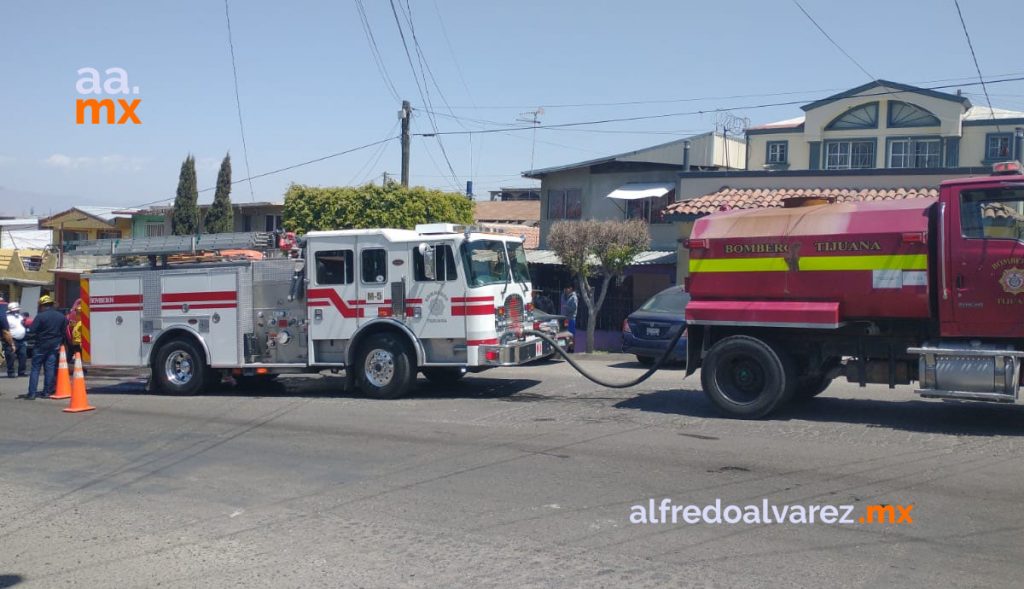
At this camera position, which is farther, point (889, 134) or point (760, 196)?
point (889, 134)

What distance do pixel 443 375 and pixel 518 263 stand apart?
2.26 meters

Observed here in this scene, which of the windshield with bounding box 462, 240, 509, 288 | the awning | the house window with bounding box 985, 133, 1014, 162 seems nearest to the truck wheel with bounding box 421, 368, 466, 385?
the windshield with bounding box 462, 240, 509, 288

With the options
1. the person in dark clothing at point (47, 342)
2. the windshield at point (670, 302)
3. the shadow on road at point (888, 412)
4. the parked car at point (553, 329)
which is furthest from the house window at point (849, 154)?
the person in dark clothing at point (47, 342)

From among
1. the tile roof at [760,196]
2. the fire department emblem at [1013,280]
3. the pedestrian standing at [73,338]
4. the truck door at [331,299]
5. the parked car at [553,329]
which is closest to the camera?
the fire department emblem at [1013,280]

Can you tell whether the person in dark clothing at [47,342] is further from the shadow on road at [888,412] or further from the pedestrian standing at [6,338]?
the shadow on road at [888,412]

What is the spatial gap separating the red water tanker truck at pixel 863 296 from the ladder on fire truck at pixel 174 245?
7145 millimetres

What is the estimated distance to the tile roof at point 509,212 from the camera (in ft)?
141

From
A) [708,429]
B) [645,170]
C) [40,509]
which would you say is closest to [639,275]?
[645,170]

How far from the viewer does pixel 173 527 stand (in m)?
7.45

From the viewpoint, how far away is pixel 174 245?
51.2 feet

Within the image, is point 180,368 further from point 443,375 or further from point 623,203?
point 623,203

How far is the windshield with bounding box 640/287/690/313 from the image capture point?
1786cm

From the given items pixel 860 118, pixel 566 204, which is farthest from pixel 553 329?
pixel 860 118

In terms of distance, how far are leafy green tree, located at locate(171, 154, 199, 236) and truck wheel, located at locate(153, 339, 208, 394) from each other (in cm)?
2672
